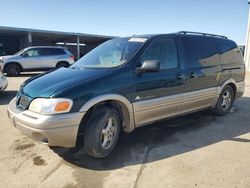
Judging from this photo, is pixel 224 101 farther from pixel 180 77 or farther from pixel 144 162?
pixel 144 162

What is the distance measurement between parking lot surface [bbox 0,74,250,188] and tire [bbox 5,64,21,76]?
35.6 feet

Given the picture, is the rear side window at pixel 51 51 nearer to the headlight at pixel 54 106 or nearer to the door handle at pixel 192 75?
the door handle at pixel 192 75

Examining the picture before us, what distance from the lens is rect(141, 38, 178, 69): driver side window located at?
4.14 m

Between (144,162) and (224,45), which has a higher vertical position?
(224,45)

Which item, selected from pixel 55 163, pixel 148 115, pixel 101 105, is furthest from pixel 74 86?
pixel 148 115

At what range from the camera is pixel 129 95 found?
3709 mm

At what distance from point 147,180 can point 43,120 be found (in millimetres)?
1472

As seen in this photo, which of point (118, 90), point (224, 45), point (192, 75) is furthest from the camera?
point (224, 45)

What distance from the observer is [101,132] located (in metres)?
3.44

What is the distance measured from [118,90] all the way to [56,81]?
0.88 metres

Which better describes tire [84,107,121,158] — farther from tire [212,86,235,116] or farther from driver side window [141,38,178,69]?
tire [212,86,235,116]

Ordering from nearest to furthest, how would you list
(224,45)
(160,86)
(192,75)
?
(160,86), (192,75), (224,45)

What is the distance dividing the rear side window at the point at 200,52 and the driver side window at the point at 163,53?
1.16ft

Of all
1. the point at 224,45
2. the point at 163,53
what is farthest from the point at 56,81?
the point at 224,45
